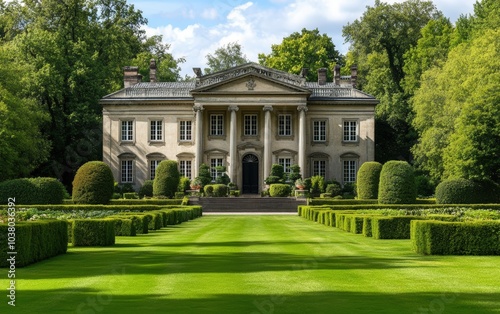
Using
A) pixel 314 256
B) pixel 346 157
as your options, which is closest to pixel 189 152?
pixel 346 157

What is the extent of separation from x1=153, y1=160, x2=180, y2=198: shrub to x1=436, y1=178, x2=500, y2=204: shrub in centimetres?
1880

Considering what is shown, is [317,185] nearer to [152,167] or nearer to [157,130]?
[152,167]

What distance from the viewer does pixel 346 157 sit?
213ft

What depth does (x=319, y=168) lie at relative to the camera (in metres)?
65.3

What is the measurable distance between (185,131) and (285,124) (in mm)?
8420

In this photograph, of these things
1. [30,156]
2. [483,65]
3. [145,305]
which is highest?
[483,65]

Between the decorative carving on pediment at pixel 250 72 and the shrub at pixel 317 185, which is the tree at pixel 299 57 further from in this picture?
the shrub at pixel 317 185

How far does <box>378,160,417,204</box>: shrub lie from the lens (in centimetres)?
4422

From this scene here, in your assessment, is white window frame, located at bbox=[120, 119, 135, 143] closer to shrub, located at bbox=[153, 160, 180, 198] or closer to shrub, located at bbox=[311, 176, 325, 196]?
shrub, located at bbox=[153, 160, 180, 198]

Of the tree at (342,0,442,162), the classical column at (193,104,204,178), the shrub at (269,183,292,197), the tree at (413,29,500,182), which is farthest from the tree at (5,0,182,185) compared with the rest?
the tree at (413,29,500,182)

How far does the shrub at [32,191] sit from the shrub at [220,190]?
1637cm

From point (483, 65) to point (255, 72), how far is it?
18.6m

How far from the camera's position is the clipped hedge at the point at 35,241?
14.6 m

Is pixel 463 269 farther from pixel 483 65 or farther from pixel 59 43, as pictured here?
pixel 59 43
